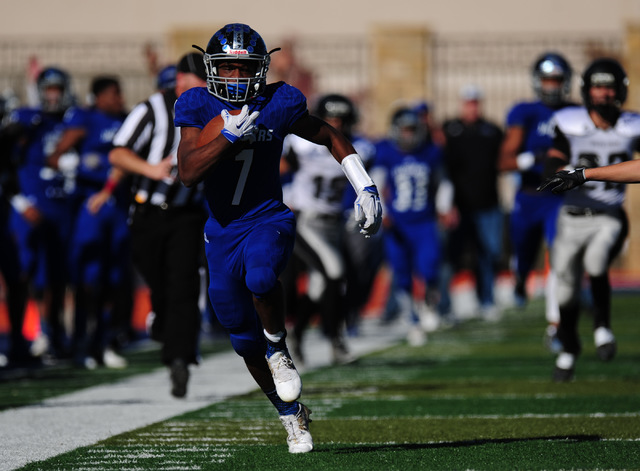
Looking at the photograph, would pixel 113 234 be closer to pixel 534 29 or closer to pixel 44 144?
pixel 44 144

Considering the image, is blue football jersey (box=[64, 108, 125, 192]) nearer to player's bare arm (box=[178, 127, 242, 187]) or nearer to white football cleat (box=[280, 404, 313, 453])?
player's bare arm (box=[178, 127, 242, 187])

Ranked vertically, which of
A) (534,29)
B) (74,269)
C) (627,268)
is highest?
(534,29)

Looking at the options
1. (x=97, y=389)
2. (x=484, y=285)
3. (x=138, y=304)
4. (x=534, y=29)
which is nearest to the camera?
(x=97, y=389)

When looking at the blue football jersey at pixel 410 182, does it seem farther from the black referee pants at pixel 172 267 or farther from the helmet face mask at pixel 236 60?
the helmet face mask at pixel 236 60

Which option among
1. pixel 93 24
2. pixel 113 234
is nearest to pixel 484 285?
pixel 113 234

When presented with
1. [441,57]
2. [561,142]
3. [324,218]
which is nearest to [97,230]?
[324,218]

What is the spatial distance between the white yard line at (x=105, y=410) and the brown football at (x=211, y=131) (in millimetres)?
1423

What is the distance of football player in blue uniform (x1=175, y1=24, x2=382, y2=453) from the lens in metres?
5.27

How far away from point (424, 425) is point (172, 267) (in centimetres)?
192

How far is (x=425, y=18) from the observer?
38.2 metres

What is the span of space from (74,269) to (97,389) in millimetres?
2248

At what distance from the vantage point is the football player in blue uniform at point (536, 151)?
32.2 feet

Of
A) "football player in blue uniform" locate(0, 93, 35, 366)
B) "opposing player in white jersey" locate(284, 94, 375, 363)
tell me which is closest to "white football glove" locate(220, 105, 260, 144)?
"opposing player in white jersey" locate(284, 94, 375, 363)

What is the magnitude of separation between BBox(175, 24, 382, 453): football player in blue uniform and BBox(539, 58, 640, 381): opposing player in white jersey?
2665 mm
